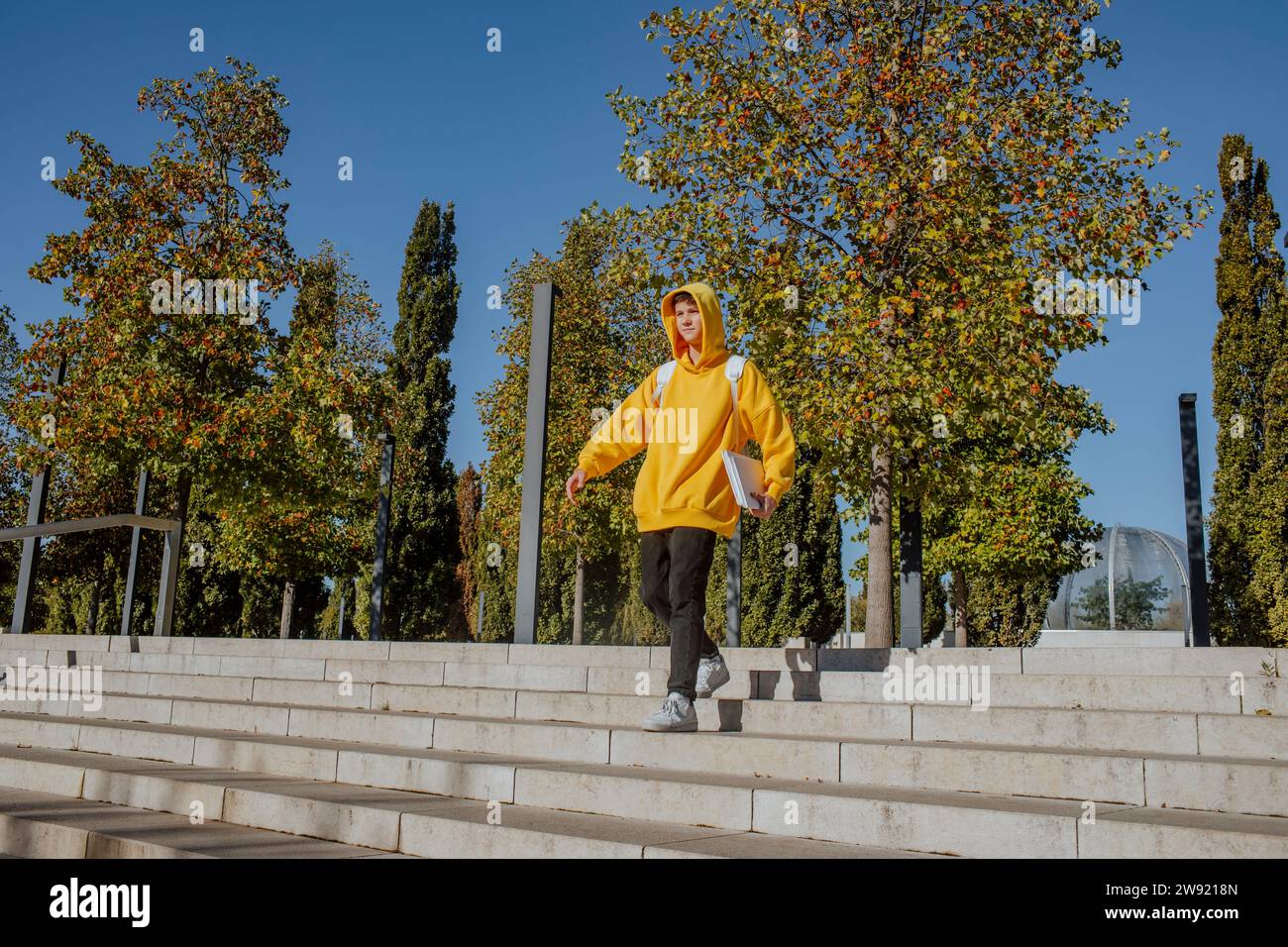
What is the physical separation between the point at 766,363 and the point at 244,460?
8613 millimetres

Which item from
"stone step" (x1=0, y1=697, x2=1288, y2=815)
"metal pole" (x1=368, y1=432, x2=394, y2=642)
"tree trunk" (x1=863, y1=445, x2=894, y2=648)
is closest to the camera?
"stone step" (x1=0, y1=697, x2=1288, y2=815)

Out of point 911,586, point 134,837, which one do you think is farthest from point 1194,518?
point 134,837

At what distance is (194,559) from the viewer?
29891 mm

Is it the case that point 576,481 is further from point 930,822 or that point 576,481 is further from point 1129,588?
point 1129,588

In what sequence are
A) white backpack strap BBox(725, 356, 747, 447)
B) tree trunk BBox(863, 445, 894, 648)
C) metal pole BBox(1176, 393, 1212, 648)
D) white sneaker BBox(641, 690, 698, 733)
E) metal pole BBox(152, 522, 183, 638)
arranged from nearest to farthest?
white sneaker BBox(641, 690, 698, 733)
white backpack strap BBox(725, 356, 747, 447)
metal pole BBox(1176, 393, 1212, 648)
tree trunk BBox(863, 445, 894, 648)
metal pole BBox(152, 522, 183, 638)

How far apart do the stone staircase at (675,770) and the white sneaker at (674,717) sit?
10cm

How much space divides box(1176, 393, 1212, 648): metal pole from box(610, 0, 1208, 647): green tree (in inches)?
65.0

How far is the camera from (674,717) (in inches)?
205

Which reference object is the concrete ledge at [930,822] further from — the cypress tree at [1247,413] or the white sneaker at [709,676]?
the cypress tree at [1247,413]

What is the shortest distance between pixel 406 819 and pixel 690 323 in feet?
10.6

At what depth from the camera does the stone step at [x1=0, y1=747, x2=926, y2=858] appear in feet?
12.2

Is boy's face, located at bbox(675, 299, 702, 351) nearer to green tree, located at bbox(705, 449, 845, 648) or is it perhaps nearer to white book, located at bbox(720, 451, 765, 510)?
white book, located at bbox(720, 451, 765, 510)

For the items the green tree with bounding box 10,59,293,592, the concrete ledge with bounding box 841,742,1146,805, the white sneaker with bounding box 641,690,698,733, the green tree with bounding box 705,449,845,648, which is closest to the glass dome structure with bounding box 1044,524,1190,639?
the green tree with bounding box 705,449,845,648

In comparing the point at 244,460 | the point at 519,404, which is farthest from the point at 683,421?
the point at 519,404
